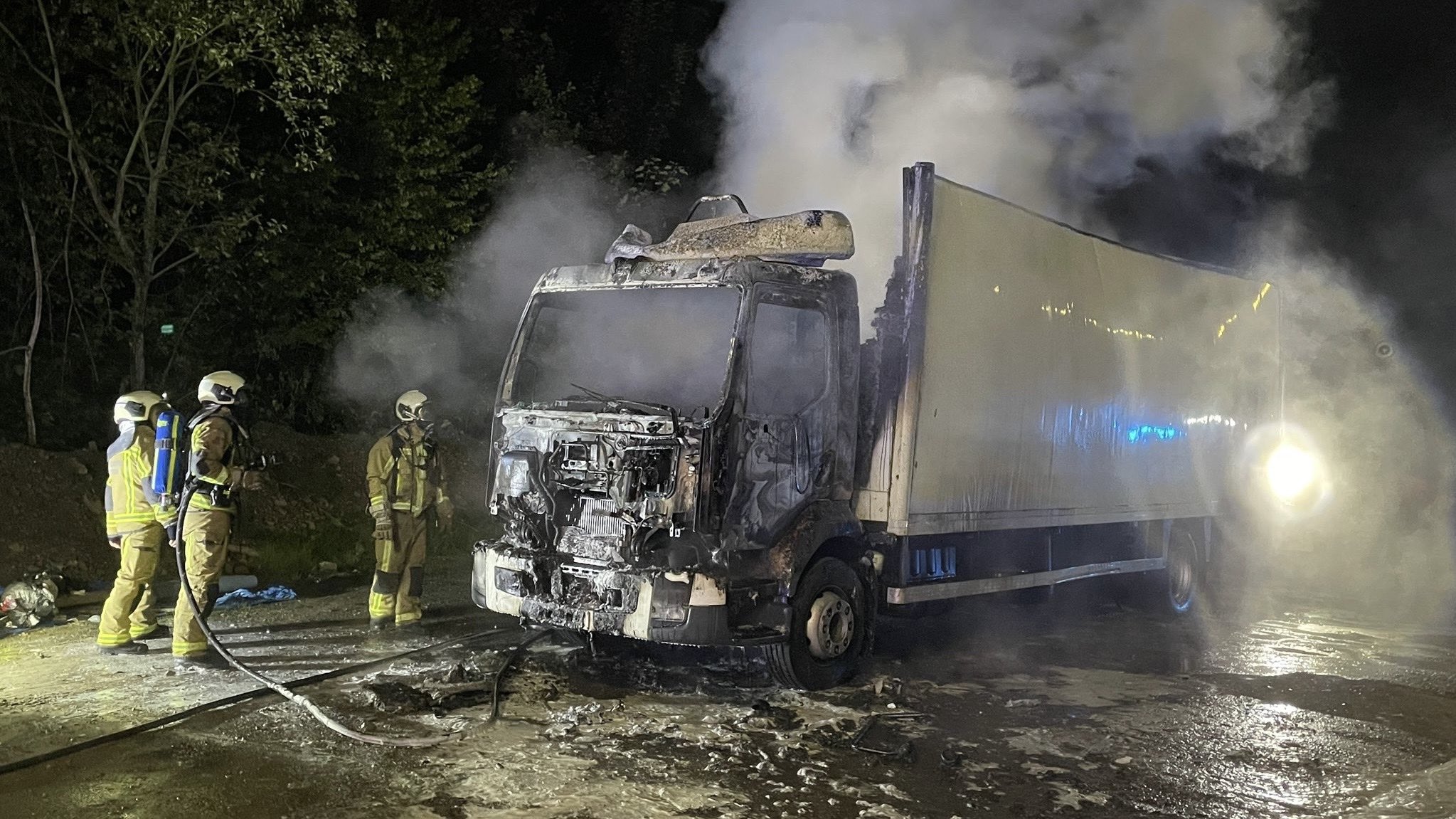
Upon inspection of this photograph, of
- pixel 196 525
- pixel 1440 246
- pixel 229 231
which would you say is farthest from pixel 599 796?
pixel 1440 246

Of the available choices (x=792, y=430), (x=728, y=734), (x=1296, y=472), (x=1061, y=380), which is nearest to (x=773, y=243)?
(x=792, y=430)

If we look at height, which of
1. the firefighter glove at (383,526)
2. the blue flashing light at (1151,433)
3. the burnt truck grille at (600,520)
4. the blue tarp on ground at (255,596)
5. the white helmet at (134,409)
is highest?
the blue flashing light at (1151,433)

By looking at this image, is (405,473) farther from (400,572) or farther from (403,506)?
(400,572)

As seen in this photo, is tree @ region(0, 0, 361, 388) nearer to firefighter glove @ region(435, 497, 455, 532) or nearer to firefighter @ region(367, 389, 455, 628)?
firefighter @ region(367, 389, 455, 628)

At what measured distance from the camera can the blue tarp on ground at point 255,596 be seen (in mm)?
8766

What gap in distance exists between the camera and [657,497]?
5.95m

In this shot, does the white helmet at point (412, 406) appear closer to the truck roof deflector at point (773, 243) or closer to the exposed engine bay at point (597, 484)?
the exposed engine bay at point (597, 484)

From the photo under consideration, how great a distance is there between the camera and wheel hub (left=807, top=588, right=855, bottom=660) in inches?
255

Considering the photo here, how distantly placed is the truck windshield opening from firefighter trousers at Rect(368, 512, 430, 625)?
5.91 ft

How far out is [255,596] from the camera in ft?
29.4

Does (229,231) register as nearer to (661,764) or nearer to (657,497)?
(657,497)

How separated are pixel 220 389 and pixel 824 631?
13.7 ft

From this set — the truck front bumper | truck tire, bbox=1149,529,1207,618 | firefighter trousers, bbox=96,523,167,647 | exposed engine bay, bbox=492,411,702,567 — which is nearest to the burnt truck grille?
exposed engine bay, bbox=492,411,702,567

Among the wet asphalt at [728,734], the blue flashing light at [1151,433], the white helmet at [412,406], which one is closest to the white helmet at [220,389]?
the white helmet at [412,406]
